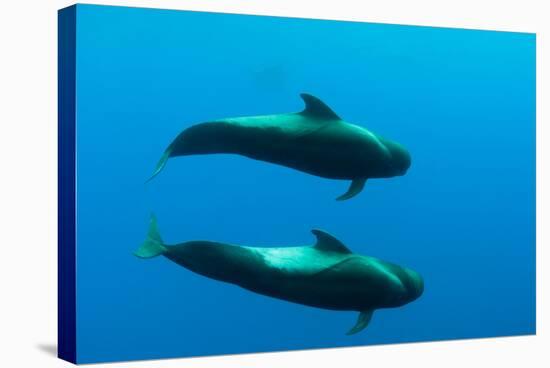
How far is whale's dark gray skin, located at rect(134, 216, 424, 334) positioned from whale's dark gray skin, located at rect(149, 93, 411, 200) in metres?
0.58

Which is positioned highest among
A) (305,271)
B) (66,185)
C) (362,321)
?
(66,185)

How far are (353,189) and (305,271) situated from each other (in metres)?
0.83

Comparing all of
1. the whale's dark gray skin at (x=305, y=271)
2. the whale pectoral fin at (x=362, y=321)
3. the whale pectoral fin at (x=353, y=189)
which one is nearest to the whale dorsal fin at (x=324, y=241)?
the whale's dark gray skin at (x=305, y=271)

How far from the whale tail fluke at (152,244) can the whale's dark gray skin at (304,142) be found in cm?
59

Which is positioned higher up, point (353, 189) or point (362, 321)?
point (353, 189)

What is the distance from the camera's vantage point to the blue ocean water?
9.21 metres

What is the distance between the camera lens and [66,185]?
9320 millimetres

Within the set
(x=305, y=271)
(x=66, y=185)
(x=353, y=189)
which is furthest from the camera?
(x=353, y=189)

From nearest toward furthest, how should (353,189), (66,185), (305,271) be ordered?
(66,185), (305,271), (353,189)

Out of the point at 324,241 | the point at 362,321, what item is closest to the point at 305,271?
the point at 324,241

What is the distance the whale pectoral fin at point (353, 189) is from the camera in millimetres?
10023

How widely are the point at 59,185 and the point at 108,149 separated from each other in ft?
2.01

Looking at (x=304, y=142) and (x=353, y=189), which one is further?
(x=353, y=189)

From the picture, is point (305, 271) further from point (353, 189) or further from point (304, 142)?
point (304, 142)
